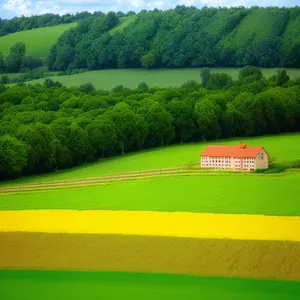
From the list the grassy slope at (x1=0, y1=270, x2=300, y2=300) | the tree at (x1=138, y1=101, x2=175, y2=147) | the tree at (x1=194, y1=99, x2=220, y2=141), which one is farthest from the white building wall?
the grassy slope at (x1=0, y1=270, x2=300, y2=300)

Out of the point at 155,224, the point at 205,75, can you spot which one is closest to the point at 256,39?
the point at 205,75

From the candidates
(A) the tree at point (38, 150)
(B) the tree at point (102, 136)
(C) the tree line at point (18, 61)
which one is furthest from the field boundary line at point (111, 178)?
→ (C) the tree line at point (18, 61)

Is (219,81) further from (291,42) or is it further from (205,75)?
(291,42)

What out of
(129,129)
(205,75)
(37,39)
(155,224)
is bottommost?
(155,224)

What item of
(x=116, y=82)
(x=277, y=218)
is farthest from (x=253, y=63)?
(x=277, y=218)

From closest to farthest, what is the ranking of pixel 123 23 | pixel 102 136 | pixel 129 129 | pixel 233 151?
pixel 233 151 → pixel 102 136 → pixel 129 129 → pixel 123 23

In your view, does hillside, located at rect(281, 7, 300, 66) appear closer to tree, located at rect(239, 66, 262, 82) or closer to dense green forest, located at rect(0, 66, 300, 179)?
tree, located at rect(239, 66, 262, 82)

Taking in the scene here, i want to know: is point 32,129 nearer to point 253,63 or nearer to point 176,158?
point 176,158
